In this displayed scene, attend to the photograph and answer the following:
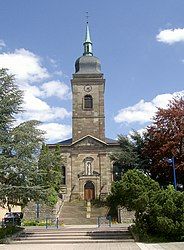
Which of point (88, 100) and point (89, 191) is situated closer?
point (89, 191)

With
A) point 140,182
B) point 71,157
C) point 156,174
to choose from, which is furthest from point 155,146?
point 71,157

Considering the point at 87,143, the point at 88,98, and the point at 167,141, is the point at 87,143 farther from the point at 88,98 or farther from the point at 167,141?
the point at 167,141

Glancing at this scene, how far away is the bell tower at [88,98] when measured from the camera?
56.7 m

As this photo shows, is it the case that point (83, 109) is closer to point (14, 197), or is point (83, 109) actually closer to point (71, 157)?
point (71, 157)

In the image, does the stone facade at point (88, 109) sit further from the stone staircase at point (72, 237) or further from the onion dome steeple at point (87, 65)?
the stone staircase at point (72, 237)

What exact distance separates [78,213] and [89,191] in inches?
501

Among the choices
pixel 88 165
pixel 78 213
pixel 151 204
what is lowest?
pixel 78 213

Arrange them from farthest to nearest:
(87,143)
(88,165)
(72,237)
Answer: (87,143)
(88,165)
(72,237)

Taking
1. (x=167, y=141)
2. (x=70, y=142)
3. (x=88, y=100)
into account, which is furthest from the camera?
(x=88, y=100)

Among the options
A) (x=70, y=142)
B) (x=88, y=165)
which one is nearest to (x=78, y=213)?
(x=88, y=165)

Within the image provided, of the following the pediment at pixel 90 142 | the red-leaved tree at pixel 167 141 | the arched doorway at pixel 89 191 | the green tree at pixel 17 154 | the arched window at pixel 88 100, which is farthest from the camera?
the arched window at pixel 88 100

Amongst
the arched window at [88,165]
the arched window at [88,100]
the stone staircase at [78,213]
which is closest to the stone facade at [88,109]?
the arched window at [88,100]

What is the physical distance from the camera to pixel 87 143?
55.3 m

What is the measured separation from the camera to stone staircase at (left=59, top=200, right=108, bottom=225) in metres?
36.6
